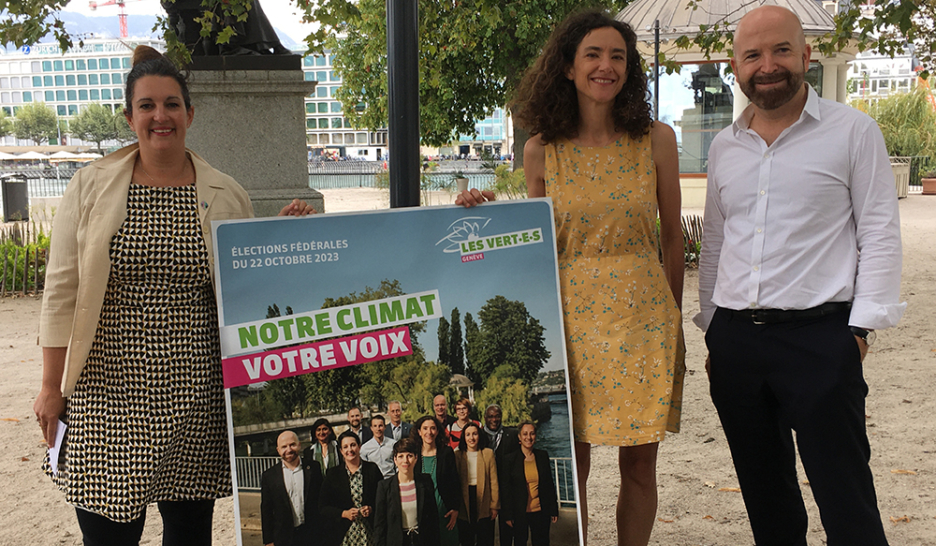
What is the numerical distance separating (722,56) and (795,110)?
58.4 ft

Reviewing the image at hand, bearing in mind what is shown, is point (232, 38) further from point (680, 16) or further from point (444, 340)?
point (680, 16)

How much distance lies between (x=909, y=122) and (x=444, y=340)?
29.7 meters

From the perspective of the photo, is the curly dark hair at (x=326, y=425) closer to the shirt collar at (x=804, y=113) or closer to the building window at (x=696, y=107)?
the shirt collar at (x=804, y=113)

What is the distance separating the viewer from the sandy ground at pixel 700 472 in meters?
4.11

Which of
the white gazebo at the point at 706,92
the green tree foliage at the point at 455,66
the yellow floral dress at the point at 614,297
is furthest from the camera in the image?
the white gazebo at the point at 706,92

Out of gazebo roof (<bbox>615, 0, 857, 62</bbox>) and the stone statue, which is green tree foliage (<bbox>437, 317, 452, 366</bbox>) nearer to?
the stone statue

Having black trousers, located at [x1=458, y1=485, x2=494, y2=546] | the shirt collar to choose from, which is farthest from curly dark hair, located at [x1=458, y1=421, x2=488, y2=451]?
the shirt collar

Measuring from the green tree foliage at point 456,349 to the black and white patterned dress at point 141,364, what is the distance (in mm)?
773

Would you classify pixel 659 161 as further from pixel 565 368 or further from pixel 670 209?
pixel 565 368

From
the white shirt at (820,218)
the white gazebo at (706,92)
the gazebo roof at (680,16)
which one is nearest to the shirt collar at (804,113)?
the white shirt at (820,218)

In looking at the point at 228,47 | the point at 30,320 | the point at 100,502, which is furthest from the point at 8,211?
the point at 100,502

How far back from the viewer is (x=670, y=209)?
9.23ft

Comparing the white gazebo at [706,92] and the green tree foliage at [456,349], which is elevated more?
the white gazebo at [706,92]

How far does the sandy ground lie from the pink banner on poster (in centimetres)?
207
